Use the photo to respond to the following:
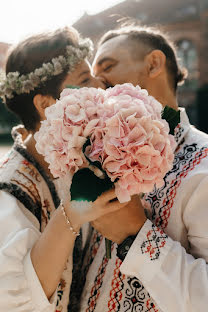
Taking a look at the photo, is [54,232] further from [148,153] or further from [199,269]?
[199,269]

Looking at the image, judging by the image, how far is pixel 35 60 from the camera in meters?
2.66

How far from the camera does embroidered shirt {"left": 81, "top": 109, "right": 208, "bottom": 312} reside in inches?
72.4

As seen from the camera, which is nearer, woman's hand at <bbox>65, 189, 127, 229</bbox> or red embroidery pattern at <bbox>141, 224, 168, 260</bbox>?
woman's hand at <bbox>65, 189, 127, 229</bbox>

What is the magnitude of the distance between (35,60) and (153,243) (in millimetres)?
1599

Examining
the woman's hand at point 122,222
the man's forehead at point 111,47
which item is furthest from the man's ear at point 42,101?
the woman's hand at point 122,222

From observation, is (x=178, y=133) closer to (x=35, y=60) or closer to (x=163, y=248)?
(x=163, y=248)

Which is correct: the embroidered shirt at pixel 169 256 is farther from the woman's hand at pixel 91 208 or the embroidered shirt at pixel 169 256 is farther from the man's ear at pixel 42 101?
the man's ear at pixel 42 101

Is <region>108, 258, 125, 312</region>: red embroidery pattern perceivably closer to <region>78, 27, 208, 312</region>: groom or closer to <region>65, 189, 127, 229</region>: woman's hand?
<region>78, 27, 208, 312</region>: groom

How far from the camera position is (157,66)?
10.0ft

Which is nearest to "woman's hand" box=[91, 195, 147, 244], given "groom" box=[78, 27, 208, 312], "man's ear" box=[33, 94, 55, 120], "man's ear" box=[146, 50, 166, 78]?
"groom" box=[78, 27, 208, 312]

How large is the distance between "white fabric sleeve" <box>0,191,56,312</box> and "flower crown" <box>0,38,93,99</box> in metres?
1.10

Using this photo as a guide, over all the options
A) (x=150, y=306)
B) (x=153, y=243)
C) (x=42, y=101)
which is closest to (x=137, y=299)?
(x=150, y=306)

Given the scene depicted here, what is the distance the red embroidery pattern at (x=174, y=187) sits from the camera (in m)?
2.21

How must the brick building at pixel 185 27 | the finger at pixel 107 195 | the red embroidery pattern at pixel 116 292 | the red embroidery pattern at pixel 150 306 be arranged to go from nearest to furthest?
the finger at pixel 107 195 → the red embroidery pattern at pixel 150 306 → the red embroidery pattern at pixel 116 292 → the brick building at pixel 185 27
